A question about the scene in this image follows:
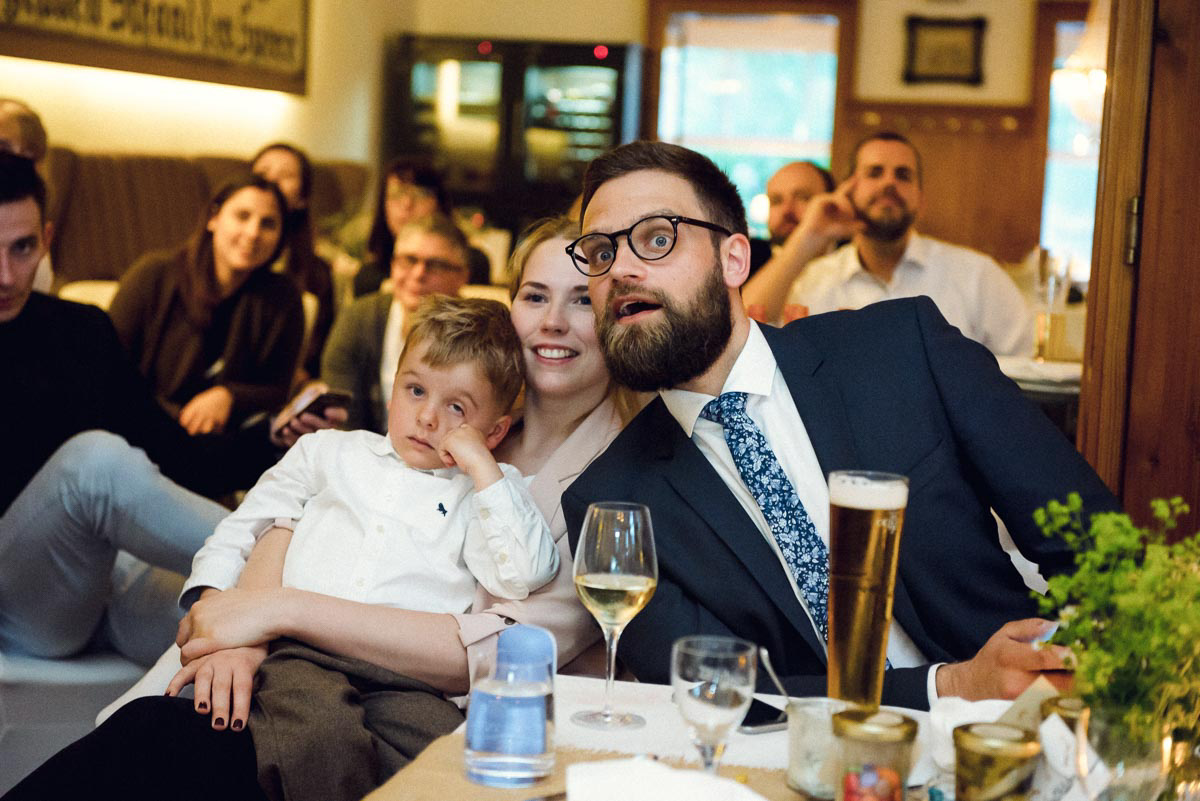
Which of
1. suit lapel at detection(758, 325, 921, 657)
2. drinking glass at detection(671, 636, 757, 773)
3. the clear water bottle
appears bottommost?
the clear water bottle

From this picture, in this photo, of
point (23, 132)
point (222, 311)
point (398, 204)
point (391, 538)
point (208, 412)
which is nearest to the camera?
point (391, 538)

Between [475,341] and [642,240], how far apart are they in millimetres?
342

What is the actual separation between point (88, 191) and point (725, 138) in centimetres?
464

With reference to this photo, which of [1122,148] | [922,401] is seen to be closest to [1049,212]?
[1122,148]

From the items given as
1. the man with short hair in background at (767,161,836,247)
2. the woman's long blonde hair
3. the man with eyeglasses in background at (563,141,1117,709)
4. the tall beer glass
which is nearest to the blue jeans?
the woman's long blonde hair

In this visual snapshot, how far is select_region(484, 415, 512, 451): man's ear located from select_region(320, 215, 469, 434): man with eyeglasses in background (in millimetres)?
1592

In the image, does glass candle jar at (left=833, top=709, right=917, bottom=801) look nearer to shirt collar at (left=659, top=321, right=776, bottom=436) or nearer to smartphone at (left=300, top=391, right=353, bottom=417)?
shirt collar at (left=659, top=321, right=776, bottom=436)

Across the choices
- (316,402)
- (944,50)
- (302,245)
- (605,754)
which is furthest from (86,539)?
(944,50)

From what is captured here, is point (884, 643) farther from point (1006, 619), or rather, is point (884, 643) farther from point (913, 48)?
point (913, 48)

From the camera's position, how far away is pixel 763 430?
173 cm

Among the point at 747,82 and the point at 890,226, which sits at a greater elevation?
the point at 747,82

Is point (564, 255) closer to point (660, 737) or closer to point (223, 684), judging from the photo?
point (223, 684)

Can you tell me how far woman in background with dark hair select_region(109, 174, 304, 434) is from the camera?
406 centimetres

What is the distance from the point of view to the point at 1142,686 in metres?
0.95
